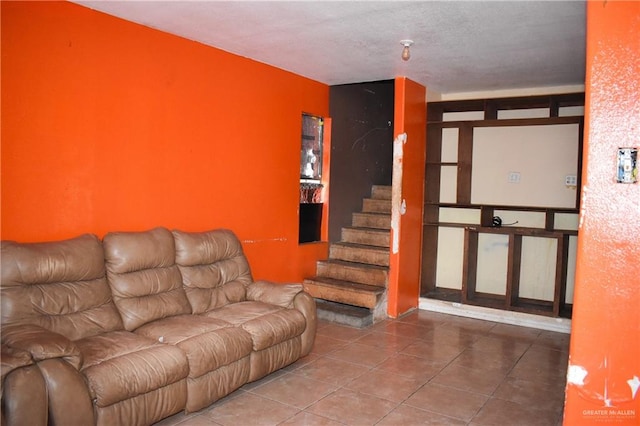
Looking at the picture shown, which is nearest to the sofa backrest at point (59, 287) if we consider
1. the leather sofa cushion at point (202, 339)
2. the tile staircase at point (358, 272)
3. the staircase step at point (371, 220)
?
the leather sofa cushion at point (202, 339)

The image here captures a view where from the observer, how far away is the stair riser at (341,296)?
5109 mm

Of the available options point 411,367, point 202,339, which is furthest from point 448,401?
point 202,339

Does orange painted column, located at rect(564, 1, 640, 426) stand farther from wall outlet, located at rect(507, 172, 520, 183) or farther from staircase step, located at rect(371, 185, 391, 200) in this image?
staircase step, located at rect(371, 185, 391, 200)

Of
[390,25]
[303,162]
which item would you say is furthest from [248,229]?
[390,25]

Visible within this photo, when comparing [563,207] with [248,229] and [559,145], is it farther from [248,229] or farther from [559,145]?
[248,229]

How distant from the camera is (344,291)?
5.27m

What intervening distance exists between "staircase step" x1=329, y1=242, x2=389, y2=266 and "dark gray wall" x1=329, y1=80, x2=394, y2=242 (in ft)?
0.52

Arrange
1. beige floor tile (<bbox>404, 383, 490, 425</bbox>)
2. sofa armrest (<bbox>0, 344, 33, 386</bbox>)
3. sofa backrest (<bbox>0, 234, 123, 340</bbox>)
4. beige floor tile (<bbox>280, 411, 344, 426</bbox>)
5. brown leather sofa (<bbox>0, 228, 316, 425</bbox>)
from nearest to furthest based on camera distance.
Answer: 1. sofa armrest (<bbox>0, 344, 33, 386</bbox>)
2. brown leather sofa (<bbox>0, 228, 316, 425</bbox>)
3. sofa backrest (<bbox>0, 234, 123, 340</bbox>)
4. beige floor tile (<bbox>280, 411, 344, 426</bbox>)
5. beige floor tile (<bbox>404, 383, 490, 425</bbox>)

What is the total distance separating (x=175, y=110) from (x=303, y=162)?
1.87m

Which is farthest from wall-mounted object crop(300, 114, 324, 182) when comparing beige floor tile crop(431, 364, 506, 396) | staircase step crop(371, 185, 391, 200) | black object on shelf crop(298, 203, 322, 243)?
beige floor tile crop(431, 364, 506, 396)

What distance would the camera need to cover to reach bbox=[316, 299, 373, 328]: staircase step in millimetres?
4957

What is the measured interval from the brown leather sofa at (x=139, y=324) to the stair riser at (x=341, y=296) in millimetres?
1374

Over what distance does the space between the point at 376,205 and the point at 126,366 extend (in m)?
4.17

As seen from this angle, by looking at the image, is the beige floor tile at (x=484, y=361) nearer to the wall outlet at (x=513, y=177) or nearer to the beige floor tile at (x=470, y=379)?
the beige floor tile at (x=470, y=379)
